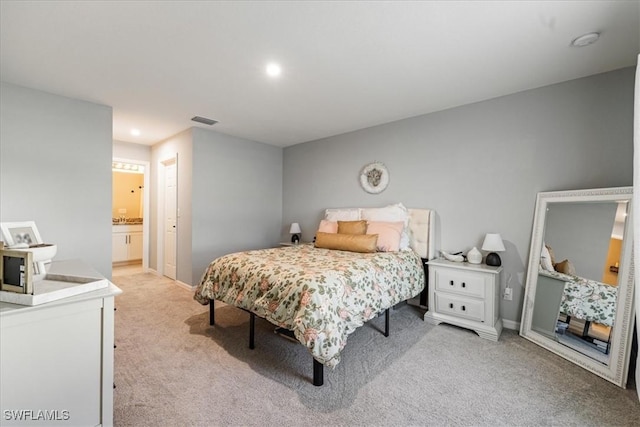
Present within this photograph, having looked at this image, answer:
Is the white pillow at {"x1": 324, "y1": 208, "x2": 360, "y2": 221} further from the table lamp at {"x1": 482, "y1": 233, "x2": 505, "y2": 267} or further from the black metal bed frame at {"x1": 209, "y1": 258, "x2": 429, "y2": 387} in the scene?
the table lamp at {"x1": 482, "y1": 233, "x2": 505, "y2": 267}

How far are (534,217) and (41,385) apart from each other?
3.71 m

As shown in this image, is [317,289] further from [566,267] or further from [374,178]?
[374,178]

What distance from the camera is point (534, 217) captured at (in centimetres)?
273

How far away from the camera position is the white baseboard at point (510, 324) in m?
2.83

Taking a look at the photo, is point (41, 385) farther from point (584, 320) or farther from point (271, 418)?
point (584, 320)

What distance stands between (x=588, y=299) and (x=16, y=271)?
3627 mm

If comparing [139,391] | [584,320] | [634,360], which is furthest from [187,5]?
[634,360]

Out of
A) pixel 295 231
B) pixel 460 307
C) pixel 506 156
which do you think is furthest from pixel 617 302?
pixel 295 231

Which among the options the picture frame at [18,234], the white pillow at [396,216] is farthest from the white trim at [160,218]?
the white pillow at [396,216]

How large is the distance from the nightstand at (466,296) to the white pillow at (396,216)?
427 millimetres

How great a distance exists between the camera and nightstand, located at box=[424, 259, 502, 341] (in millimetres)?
2666

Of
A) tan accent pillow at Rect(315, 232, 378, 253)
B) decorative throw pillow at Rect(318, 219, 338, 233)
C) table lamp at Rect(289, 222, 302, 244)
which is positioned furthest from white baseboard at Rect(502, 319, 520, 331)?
table lamp at Rect(289, 222, 302, 244)

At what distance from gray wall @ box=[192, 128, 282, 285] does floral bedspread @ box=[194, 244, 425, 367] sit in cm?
157

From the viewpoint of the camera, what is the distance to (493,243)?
2.79 meters
